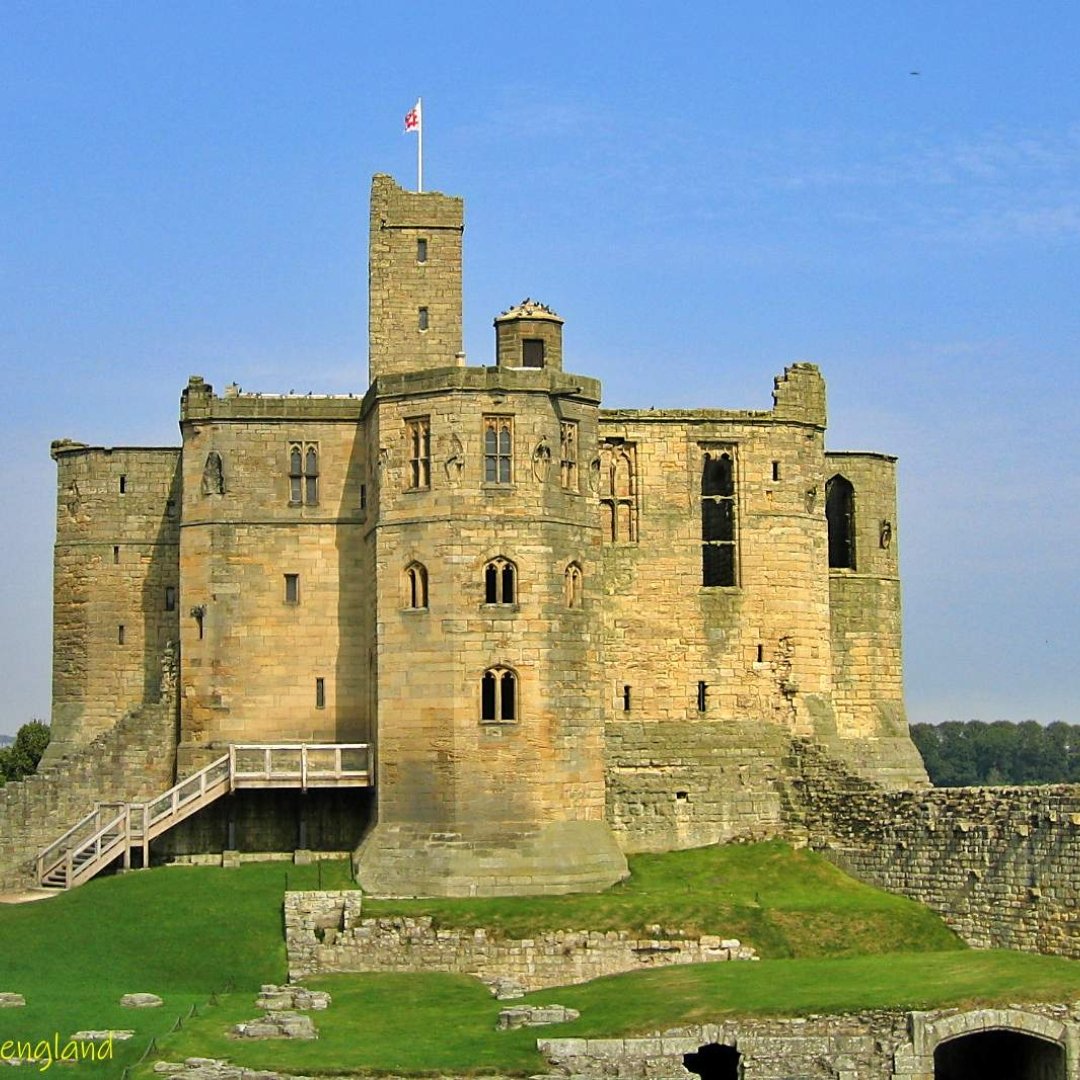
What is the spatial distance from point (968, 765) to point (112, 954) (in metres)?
145

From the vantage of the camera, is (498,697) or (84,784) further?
(84,784)

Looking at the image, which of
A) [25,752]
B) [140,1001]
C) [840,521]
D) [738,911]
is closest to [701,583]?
[840,521]

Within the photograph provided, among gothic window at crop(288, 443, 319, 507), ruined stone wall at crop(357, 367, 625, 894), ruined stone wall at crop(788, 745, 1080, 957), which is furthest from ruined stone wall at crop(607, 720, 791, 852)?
gothic window at crop(288, 443, 319, 507)

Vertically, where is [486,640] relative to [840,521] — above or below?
below

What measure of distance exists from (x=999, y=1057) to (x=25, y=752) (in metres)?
49.0

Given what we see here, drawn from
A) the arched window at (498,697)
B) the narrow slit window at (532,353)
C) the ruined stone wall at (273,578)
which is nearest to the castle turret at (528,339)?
the narrow slit window at (532,353)

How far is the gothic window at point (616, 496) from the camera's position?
59.6 meters

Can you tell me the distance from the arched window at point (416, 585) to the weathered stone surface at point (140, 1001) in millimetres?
12530

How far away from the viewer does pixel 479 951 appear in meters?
49.4

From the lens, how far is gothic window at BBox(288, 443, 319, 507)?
59.0 meters

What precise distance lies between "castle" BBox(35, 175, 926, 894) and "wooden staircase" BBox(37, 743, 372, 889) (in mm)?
881

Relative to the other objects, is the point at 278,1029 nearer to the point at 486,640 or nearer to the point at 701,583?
the point at 486,640

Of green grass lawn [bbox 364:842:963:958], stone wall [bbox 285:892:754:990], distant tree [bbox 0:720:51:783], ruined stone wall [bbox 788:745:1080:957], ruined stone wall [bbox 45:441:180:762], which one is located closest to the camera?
stone wall [bbox 285:892:754:990]

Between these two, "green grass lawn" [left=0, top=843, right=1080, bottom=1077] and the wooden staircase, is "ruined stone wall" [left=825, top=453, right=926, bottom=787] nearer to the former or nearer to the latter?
"green grass lawn" [left=0, top=843, right=1080, bottom=1077]
